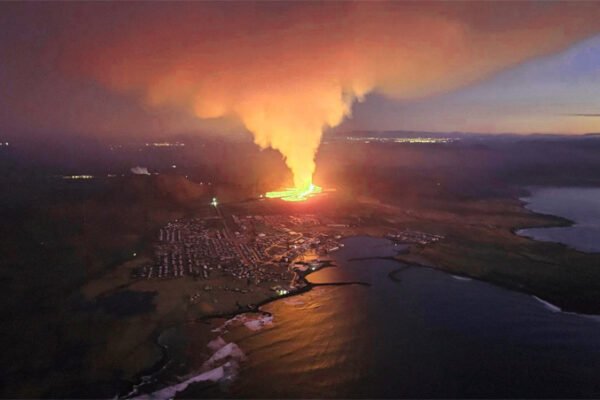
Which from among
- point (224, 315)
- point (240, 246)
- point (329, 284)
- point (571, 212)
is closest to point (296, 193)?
point (240, 246)

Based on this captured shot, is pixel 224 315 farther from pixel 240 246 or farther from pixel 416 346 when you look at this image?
pixel 240 246

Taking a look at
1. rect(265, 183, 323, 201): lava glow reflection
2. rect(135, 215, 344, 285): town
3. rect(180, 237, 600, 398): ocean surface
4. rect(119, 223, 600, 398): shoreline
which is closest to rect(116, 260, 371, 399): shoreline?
rect(119, 223, 600, 398): shoreline

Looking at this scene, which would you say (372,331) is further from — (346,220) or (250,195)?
(250,195)

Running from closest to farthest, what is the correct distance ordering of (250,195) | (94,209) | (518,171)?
(94,209) < (250,195) < (518,171)

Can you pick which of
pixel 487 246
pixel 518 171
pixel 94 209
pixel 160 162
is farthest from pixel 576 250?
pixel 160 162

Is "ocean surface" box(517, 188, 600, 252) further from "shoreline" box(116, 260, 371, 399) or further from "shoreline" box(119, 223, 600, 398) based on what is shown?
"shoreline" box(116, 260, 371, 399)

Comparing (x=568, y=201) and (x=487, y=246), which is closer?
(x=487, y=246)
